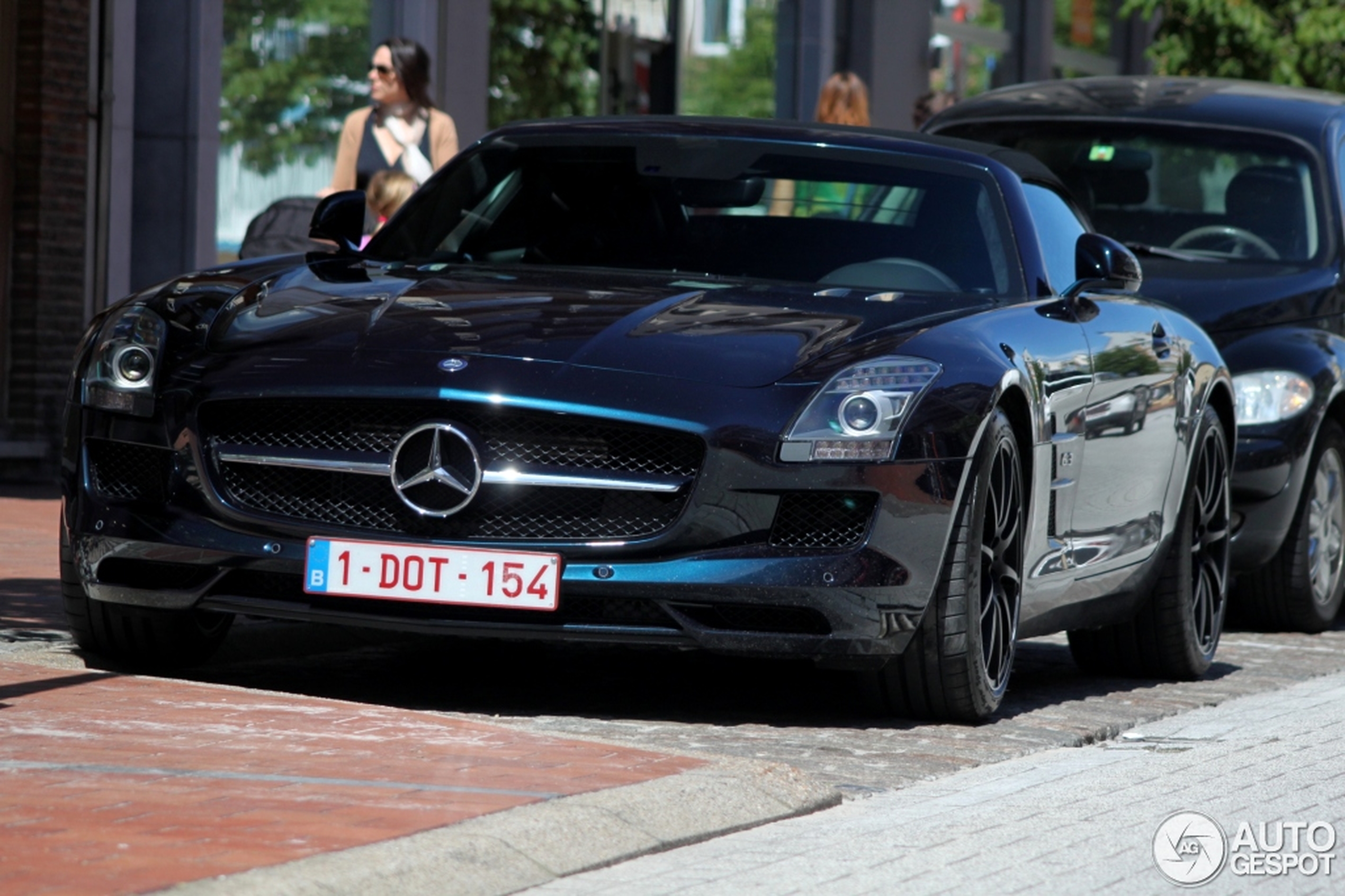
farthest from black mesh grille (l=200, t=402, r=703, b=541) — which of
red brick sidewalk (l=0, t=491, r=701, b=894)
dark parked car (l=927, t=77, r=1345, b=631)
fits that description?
dark parked car (l=927, t=77, r=1345, b=631)

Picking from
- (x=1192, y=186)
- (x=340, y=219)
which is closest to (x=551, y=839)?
(x=340, y=219)

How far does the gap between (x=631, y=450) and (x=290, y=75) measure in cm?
976

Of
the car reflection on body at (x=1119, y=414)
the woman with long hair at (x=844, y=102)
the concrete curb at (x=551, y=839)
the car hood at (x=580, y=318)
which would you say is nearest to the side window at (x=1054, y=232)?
the car reflection on body at (x=1119, y=414)

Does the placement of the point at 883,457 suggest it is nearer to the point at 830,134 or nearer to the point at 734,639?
the point at 734,639

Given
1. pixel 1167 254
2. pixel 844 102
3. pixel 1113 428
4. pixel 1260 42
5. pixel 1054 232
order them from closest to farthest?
pixel 1113 428, pixel 1054 232, pixel 1167 254, pixel 844 102, pixel 1260 42

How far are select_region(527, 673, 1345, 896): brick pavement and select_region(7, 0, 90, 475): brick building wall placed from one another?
303 inches

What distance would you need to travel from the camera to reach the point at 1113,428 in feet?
23.3

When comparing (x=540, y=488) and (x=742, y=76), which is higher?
(x=742, y=76)

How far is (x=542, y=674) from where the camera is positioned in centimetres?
702

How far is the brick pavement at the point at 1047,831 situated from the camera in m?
4.46

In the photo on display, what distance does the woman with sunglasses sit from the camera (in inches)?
458

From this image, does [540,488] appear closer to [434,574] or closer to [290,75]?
[434,574]

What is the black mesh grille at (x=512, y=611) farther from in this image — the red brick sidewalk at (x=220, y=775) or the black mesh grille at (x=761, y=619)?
the red brick sidewalk at (x=220, y=775)

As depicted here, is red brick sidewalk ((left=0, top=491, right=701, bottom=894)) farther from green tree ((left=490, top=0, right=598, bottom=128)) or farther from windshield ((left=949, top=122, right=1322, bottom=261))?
green tree ((left=490, top=0, right=598, bottom=128))
